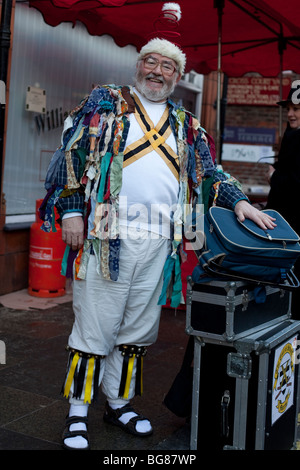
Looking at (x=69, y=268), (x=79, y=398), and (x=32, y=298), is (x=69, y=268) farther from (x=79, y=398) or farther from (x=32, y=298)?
(x=32, y=298)

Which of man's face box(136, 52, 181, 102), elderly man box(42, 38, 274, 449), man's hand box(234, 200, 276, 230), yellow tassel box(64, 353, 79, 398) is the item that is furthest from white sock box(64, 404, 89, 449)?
man's face box(136, 52, 181, 102)

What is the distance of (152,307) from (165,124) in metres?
0.97

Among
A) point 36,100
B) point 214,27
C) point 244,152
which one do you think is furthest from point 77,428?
point 244,152

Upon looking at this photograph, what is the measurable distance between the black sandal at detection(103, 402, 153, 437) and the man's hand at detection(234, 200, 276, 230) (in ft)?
4.13

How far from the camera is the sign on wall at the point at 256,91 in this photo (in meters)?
12.2

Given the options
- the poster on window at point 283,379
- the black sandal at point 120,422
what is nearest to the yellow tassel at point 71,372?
the black sandal at point 120,422

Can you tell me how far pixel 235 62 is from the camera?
8211 millimetres

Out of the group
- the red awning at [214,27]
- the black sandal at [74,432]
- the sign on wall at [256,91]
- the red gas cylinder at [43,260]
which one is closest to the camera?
the black sandal at [74,432]

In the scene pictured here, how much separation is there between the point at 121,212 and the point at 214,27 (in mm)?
4447

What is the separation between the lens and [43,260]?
6.21 m

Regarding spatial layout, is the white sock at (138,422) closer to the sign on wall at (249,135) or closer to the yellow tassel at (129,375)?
the yellow tassel at (129,375)

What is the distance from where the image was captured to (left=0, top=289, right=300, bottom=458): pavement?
3.10 metres

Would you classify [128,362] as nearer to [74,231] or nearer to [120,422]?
[120,422]

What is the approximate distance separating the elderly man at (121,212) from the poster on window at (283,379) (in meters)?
0.65
